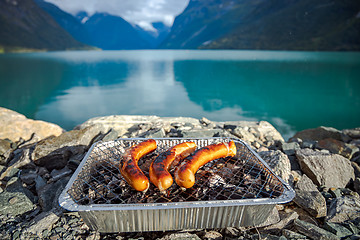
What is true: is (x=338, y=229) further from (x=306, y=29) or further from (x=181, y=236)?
(x=306, y=29)

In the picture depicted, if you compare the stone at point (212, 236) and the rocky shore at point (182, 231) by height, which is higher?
the rocky shore at point (182, 231)

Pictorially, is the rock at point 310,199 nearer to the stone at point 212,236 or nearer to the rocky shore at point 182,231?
the rocky shore at point 182,231

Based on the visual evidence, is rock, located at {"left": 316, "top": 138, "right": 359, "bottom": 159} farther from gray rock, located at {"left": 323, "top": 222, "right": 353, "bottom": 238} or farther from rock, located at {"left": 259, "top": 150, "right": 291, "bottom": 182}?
gray rock, located at {"left": 323, "top": 222, "right": 353, "bottom": 238}

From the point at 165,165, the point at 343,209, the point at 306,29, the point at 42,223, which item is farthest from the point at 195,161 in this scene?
the point at 306,29

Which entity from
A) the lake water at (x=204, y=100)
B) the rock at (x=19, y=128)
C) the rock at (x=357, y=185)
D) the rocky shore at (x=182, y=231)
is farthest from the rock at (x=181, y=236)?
the lake water at (x=204, y=100)

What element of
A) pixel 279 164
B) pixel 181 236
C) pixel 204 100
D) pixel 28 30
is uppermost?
pixel 28 30

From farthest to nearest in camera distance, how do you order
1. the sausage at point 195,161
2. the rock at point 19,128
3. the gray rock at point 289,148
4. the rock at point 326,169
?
the rock at point 19,128, the gray rock at point 289,148, the rock at point 326,169, the sausage at point 195,161

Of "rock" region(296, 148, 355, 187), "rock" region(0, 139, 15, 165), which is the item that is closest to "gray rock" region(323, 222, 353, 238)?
"rock" region(296, 148, 355, 187)
